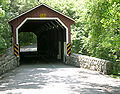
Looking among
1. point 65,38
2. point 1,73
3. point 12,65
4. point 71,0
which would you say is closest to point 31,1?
point 71,0

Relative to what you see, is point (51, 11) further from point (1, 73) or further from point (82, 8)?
point (1, 73)

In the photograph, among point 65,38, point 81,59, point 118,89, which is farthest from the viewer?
point 65,38

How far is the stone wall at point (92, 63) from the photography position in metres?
9.70

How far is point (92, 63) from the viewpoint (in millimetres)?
11039

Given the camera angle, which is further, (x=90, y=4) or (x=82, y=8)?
(x=82, y=8)

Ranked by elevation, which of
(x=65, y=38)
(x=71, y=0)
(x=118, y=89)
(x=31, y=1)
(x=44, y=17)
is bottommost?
(x=118, y=89)

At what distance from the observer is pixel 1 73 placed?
10.1m

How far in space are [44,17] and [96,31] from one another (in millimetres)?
3340

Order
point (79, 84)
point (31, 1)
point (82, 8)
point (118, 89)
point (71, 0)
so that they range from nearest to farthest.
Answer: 1. point (118, 89)
2. point (79, 84)
3. point (82, 8)
4. point (71, 0)
5. point (31, 1)

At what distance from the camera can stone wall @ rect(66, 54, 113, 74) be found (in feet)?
31.8

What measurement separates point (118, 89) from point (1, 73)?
537 cm

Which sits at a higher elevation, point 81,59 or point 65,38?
point 65,38

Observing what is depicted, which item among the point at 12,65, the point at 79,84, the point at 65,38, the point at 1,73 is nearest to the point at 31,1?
the point at 65,38

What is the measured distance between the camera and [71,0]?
2283 cm
